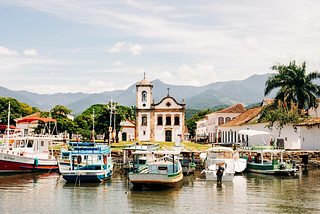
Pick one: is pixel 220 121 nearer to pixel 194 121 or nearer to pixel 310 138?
pixel 310 138

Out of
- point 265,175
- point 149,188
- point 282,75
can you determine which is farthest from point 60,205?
point 282,75

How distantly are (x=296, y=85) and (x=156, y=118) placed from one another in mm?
30221

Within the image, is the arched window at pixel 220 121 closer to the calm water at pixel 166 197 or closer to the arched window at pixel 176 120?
the arched window at pixel 176 120

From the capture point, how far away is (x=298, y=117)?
146ft

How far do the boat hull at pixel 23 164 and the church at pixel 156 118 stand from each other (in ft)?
115

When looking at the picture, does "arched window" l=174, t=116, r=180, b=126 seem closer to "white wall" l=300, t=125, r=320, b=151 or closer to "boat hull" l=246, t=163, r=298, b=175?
"white wall" l=300, t=125, r=320, b=151

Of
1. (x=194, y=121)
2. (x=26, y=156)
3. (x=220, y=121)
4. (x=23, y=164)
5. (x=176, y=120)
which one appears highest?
(x=194, y=121)

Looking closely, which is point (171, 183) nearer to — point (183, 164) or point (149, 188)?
point (149, 188)

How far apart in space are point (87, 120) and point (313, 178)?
63502 millimetres

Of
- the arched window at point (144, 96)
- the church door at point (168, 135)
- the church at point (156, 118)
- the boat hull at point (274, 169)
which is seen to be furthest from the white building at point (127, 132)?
the boat hull at point (274, 169)

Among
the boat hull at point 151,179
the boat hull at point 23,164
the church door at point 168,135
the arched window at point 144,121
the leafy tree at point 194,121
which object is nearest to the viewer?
the boat hull at point 151,179

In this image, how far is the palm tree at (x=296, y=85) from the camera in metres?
48.3

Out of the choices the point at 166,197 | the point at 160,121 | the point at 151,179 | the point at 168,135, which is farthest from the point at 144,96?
the point at 166,197

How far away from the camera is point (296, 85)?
162 ft
